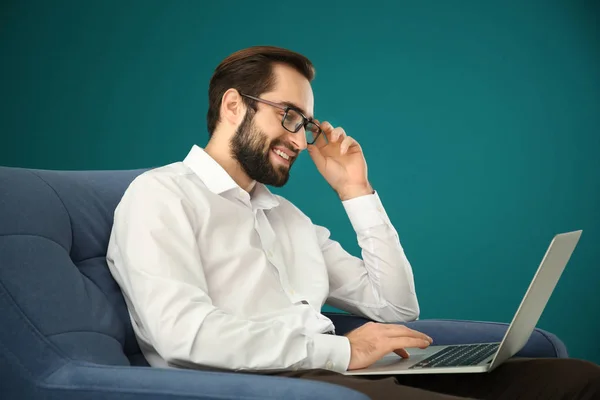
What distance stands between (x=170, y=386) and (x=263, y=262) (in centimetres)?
63

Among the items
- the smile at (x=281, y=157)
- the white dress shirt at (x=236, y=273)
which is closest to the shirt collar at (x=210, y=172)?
the white dress shirt at (x=236, y=273)

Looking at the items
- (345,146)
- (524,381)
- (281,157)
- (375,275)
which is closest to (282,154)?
(281,157)

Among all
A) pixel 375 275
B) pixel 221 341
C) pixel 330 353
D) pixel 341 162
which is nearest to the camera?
pixel 221 341

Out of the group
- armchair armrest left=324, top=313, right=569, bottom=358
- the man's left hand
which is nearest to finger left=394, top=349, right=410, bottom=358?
armchair armrest left=324, top=313, right=569, bottom=358

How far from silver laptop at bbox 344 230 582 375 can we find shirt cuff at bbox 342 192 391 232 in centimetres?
52

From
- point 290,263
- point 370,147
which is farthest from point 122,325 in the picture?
point 370,147

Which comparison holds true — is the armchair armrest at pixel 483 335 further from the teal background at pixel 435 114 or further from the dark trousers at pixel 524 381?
the teal background at pixel 435 114

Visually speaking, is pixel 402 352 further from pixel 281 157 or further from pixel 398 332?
pixel 281 157

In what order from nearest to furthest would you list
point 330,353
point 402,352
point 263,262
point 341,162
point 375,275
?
1. point 330,353
2. point 402,352
3. point 263,262
4. point 375,275
5. point 341,162

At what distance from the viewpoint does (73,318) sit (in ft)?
4.89

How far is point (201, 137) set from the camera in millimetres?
3629

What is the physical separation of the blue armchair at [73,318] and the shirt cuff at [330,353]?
13.8 inches

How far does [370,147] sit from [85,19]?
5.08ft

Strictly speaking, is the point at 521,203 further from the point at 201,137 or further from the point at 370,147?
the point at 201,137
